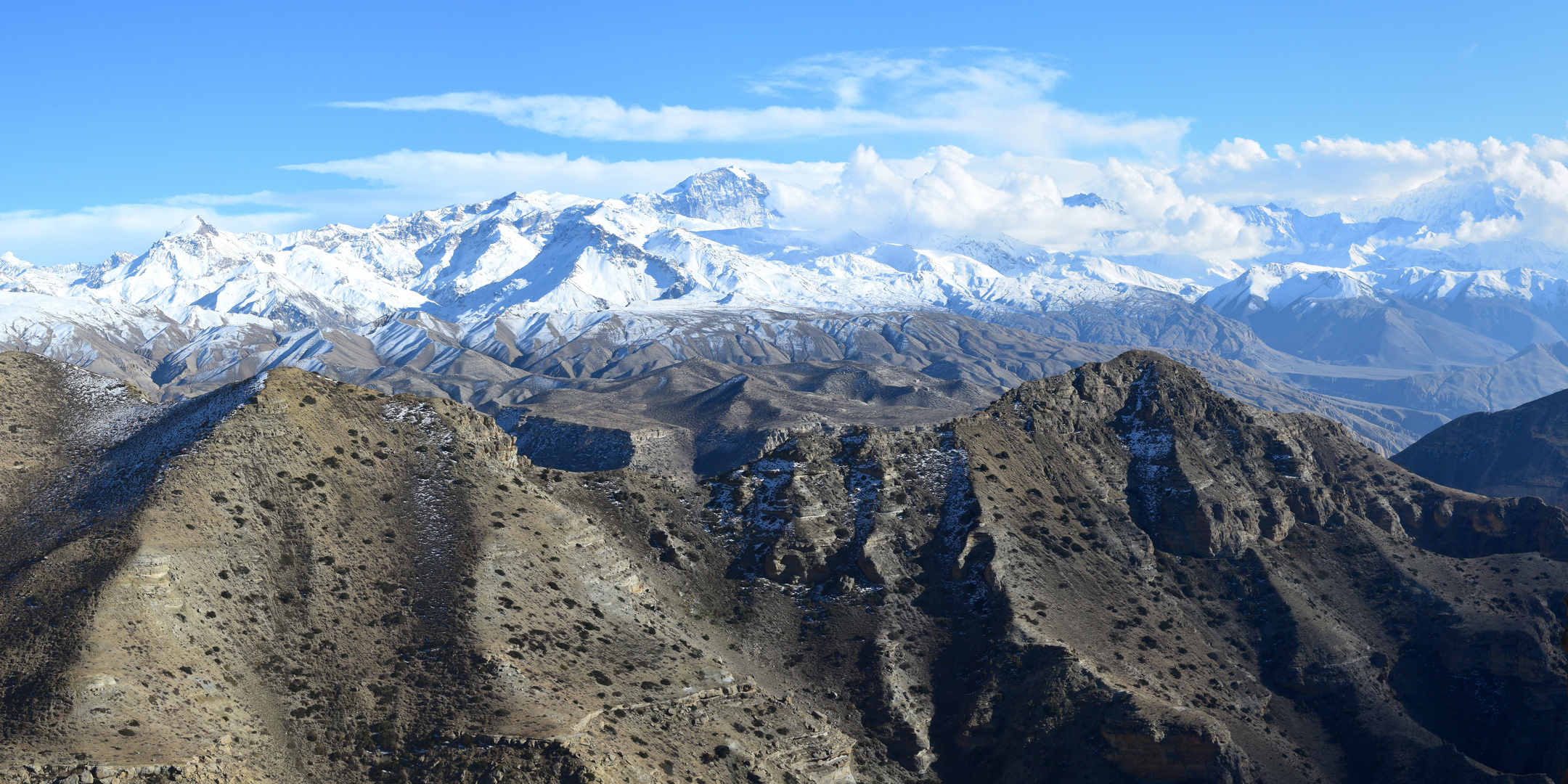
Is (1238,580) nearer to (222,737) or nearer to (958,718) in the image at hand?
(958,718)

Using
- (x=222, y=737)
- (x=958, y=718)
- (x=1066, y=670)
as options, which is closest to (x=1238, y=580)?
(x=1066, y=670)

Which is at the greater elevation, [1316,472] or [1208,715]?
[1316,472]

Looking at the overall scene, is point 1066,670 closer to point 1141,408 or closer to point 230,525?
point 1141,408

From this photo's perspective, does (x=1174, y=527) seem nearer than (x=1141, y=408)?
Yes

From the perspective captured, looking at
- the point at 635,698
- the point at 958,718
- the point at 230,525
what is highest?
the point at 230,525

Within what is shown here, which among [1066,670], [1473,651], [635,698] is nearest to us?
[635,698]

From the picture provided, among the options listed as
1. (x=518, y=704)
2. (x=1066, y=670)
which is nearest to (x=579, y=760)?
(x=518, y=704)

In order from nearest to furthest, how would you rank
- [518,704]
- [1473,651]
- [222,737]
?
[222,737]
[518,704]
[1473,651]
